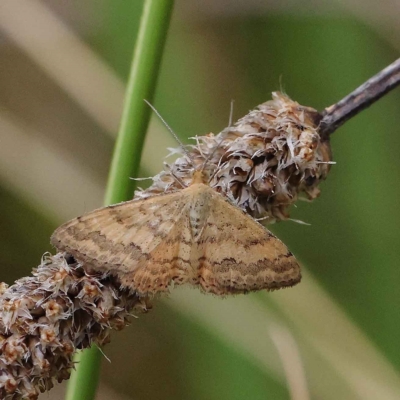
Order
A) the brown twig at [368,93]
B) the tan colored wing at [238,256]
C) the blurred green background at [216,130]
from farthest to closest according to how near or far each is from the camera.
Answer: the blurred green background at [216,130], the tan colored wing at [238,256], the brown twig at [368,93]

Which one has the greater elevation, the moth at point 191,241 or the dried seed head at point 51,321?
the moth at point 191,241

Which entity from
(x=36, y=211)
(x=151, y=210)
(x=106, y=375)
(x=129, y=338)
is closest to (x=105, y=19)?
(x=36, y=211)

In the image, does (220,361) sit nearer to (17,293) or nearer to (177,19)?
(17,293)

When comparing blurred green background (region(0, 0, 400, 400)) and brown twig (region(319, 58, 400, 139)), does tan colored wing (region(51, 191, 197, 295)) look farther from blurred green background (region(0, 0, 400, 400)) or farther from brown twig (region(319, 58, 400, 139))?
blurred green background (region(0, 0, 400, 400))

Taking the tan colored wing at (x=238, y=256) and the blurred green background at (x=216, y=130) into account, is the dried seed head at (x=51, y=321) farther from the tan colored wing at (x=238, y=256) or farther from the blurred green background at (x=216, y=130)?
the blurred green background at (x=216, y=130)

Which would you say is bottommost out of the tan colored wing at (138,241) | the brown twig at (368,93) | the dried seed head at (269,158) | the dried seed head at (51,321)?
the dried seed head at (51,321)

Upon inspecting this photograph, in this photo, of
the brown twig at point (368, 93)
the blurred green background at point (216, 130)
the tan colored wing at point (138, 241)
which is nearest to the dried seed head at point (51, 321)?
the tan colored wing at point (138, 241)

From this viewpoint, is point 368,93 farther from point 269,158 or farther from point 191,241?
point 191,241
